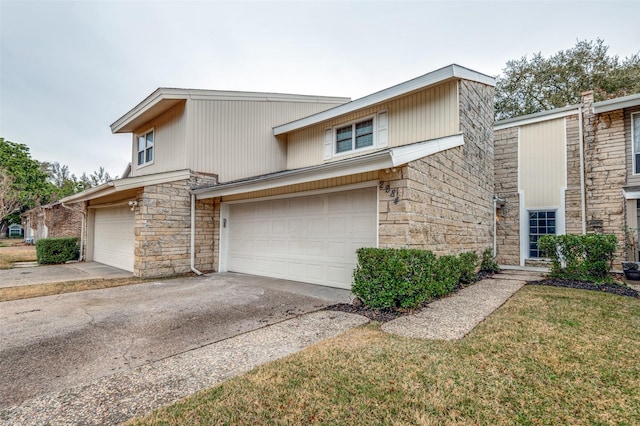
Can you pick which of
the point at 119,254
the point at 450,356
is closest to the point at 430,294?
the point at 450,356

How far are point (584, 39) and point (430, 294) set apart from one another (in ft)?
63.6

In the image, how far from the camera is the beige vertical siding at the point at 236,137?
984 centimetres

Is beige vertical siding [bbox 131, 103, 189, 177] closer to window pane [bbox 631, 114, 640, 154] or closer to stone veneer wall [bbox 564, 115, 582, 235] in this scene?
stone veneer wall [bbox 564, 115, 582, 235]

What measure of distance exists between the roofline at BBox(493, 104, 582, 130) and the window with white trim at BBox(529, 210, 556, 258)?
3229mm

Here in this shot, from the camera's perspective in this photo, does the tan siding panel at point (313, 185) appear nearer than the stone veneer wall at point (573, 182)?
Yes

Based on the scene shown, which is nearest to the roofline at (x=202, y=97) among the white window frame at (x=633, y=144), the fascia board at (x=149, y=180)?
the fascia board at (x=149, y=180)

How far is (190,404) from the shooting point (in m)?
2.33

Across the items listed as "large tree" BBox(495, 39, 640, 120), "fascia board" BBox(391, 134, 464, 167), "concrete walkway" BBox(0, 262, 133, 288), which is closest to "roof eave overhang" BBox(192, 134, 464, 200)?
"fascia board" BBox(391, 134, 464, 167)

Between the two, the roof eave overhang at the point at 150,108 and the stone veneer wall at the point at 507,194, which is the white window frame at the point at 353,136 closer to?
the roof eave overhang at the point at 150,108

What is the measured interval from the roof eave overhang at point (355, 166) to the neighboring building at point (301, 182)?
3 cm

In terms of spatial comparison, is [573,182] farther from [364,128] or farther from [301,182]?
[301,182]

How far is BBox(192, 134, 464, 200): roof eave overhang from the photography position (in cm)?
525

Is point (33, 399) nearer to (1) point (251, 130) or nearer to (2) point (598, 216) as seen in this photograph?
(1) point (251, 130)

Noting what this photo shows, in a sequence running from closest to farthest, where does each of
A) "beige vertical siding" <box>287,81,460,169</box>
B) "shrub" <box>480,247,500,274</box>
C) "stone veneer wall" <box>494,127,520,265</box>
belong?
"beige vertical siding" <box>287,81,460,169</box> → "shrub" <box>480,247,500,274</box> → "stone veneer wall" <box>494,127,520,265</box>
